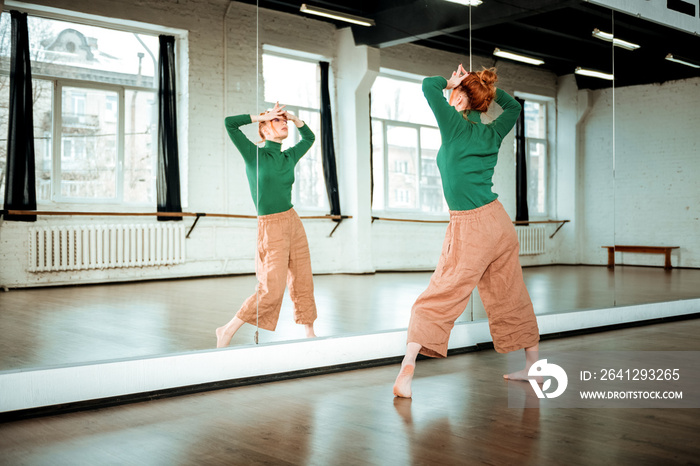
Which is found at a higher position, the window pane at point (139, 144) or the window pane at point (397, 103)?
the window pane at point (397, 103)

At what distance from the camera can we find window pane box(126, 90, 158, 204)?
114 inches

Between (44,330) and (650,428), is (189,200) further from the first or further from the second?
(650,428)

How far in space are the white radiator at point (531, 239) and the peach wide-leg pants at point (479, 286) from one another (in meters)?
1.56

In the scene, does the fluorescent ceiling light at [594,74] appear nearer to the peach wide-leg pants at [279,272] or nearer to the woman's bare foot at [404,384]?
the peach wide-leg pants at [279,272]

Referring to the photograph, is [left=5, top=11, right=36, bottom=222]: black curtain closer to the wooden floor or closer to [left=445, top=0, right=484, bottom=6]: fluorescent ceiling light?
the wooden floor

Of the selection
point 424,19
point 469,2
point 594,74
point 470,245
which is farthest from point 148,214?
point 594,74

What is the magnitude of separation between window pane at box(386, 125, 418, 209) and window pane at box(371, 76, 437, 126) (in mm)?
76

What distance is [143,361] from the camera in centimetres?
295

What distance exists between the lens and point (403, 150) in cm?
388

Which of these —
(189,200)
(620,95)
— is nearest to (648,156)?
(620,95)

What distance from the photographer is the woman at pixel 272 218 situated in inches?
130

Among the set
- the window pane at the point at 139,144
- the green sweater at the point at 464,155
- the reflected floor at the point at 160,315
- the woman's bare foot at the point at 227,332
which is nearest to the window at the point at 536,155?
the reflected floor at the point at 160,315

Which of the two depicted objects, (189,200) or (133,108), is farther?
(189,200)

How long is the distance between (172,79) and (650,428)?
2.54 m
